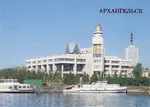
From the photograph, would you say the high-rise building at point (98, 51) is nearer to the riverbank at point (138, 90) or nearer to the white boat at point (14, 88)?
the riverbank at point (138, 90)

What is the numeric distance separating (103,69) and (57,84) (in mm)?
25089

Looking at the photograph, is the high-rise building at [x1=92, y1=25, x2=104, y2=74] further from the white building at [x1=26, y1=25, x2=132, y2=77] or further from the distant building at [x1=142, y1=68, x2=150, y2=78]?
the distant building at [x1=142, y1=68, x2=150, y2=78]

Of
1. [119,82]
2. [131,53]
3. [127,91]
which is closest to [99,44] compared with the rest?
[119,82]

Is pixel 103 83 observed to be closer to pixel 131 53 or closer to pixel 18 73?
pixel 18 73

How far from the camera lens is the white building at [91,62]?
125 m

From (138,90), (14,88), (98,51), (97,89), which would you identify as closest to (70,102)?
(14,88)

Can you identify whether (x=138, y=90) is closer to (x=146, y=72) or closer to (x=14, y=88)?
(x=14, y=88)

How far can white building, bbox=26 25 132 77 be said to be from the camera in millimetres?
124562

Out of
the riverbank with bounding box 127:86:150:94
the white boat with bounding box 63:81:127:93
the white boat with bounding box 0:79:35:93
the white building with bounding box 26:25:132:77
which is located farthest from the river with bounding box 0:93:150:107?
the white building with bounding box 26:25:132:77

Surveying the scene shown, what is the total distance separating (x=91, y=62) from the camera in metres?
126

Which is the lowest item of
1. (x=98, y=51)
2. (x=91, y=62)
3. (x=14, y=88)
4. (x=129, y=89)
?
(x=129, y=89)

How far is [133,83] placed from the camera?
4134 inches

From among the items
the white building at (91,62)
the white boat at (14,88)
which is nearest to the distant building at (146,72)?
the white building at (91,62)

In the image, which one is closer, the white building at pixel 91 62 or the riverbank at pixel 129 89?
the riverbank at pixel 129 89
